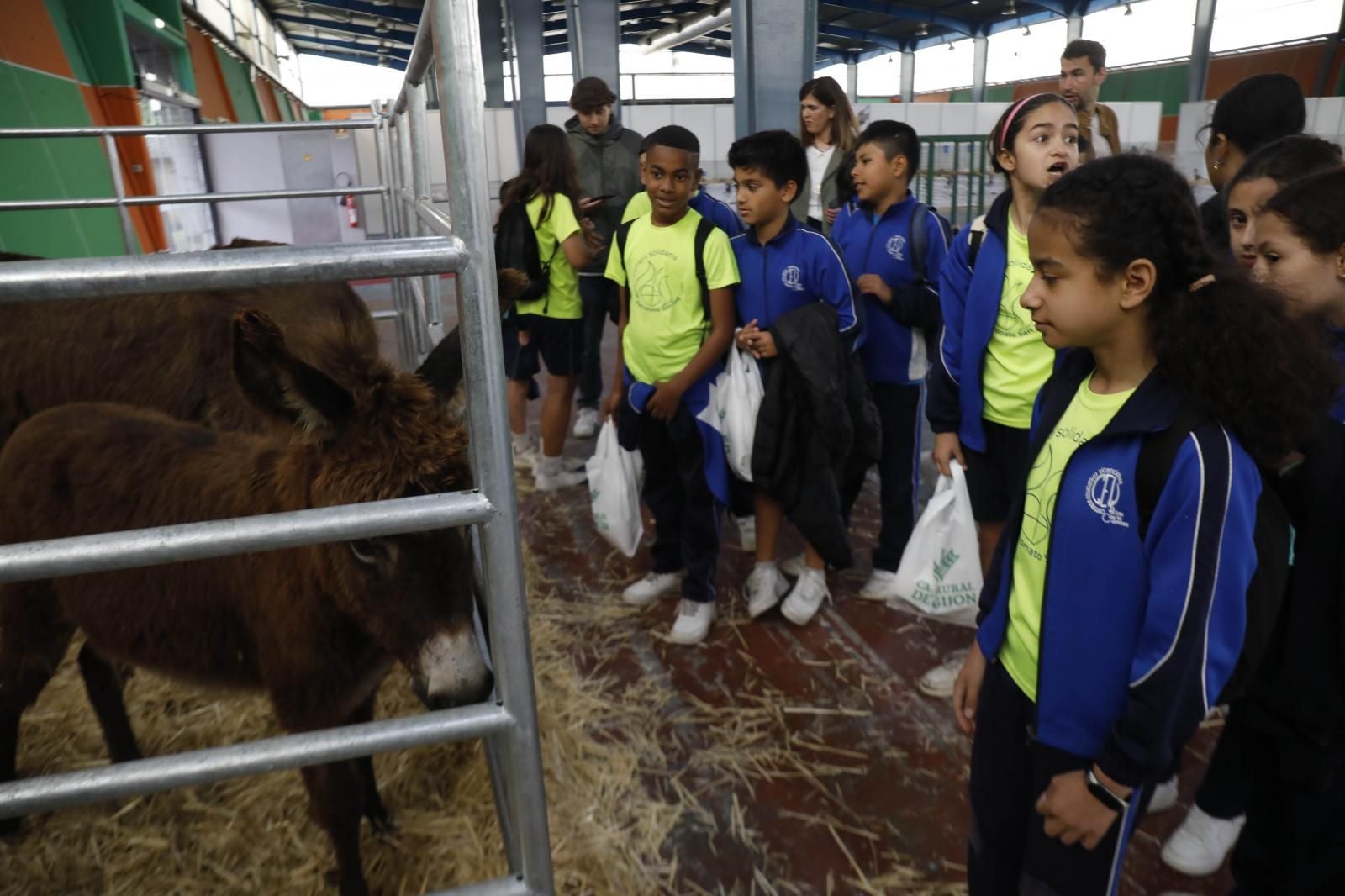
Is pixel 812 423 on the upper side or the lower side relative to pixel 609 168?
lower

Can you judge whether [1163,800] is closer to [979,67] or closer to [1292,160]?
[1292,160]

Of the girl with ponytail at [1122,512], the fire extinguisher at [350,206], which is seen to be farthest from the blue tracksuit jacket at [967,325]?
the fire extinguisher at [350,206]

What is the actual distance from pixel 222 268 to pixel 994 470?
2.38 m

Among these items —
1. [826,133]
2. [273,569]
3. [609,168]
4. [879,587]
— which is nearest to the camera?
[273,569]

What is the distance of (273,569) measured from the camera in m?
1.94

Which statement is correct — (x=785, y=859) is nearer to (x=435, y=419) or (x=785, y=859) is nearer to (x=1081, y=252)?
(x=435, y=419)

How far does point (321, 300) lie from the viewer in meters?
3.23

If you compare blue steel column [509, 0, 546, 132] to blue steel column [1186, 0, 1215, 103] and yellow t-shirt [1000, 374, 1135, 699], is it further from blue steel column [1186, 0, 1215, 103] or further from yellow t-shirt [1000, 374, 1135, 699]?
blue steel column [1186, 0, 1215, 103]

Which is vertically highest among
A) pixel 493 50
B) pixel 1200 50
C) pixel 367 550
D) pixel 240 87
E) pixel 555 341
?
pixel 493 50

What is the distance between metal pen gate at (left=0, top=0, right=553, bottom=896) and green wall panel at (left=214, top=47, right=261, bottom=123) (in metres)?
18.4

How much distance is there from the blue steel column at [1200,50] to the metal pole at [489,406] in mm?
22026

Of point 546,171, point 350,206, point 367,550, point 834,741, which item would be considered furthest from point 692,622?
point 350,206

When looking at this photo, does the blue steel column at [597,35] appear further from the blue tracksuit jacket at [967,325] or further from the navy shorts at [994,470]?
the navy shorts at [994,470]

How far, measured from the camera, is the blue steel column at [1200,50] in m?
18.3
